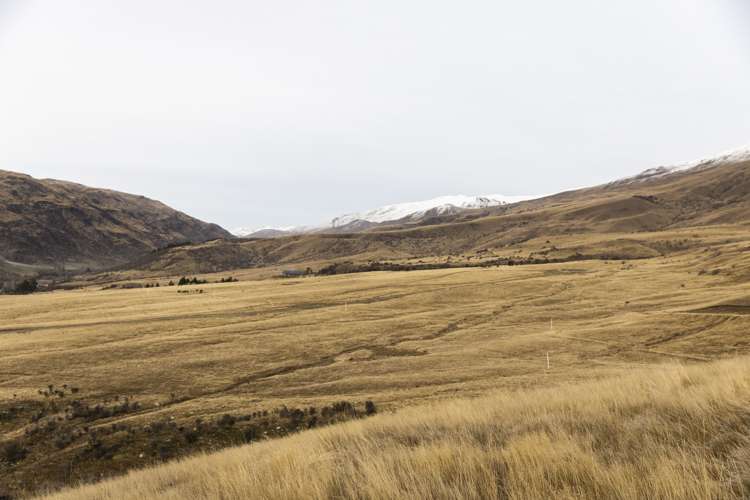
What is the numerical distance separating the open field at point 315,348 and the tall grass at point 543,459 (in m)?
9.21

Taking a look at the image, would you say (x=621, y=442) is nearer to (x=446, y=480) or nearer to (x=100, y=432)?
A: (x=446, y=480)

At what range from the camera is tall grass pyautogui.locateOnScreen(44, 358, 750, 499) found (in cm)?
403

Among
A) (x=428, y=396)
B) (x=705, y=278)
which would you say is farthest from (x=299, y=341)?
(x=705, y=278)

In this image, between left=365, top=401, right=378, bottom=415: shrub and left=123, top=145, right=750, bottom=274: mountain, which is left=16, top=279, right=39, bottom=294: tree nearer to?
left=123, top=145, right=750, bottom=274: mountain

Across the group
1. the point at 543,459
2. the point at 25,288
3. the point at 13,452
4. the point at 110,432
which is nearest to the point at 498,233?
the point at 25,288

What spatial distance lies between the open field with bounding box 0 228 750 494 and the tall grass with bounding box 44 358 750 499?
9.21 metres

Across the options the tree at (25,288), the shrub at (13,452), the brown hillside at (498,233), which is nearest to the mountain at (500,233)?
the brown hillside at (498,233)

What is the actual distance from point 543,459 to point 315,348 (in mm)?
24035

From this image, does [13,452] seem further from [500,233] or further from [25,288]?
[500,233]

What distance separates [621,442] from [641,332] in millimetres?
24829

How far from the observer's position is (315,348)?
27703mm

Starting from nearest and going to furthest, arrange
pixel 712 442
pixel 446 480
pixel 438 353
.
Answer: pixel 446 480 < pixel 712 442 < pixel 438 353

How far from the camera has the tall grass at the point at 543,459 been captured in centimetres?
403

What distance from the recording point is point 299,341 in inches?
1152
